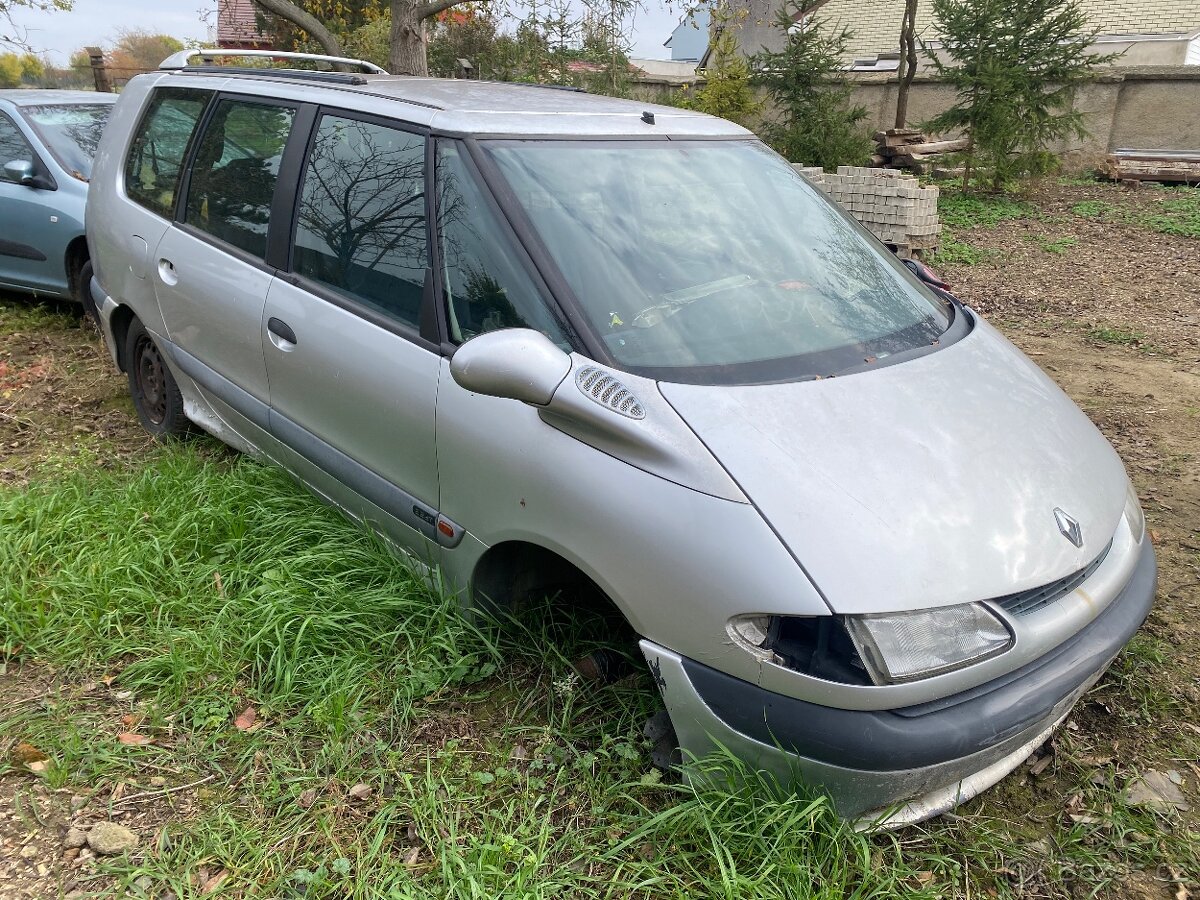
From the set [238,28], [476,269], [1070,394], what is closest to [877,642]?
[476,269]

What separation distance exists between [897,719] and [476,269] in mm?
1626

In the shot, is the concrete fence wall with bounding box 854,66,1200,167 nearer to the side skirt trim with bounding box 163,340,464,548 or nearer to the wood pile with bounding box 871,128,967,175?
the wood pile with bounding box 871,128,967,175

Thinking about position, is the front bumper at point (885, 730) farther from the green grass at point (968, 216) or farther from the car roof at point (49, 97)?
the green grass at point (968, 216)

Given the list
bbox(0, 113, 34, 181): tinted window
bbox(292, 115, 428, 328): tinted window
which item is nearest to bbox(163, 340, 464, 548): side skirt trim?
bbox(292, 115, 428, 328): tinted window

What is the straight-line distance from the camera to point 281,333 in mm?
3170

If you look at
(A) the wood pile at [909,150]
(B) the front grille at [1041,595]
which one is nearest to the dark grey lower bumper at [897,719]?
(B) the front grille at [1041,595]

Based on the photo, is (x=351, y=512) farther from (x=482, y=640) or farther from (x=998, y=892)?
(x=998, y=892)

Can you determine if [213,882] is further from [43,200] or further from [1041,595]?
[43,200]

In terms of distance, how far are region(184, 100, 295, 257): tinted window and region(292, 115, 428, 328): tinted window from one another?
0.81 ft

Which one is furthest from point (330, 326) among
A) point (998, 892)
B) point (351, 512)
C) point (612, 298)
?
point (998, 892)

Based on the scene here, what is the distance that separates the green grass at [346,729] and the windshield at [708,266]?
39.6 inches

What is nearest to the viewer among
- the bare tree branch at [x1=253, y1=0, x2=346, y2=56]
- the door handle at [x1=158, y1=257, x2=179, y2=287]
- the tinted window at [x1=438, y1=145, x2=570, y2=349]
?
the tinted window at [x1=438, y1=145, x2=570, y2=349]

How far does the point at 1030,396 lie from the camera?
8.59 feet

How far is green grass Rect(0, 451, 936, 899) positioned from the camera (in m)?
2.11
